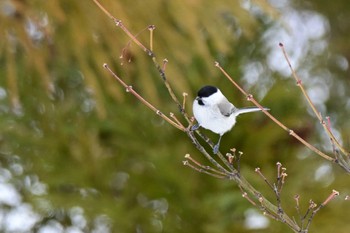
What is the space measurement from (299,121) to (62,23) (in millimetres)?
831

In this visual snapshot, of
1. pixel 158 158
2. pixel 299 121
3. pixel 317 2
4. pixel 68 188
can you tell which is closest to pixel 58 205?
pixel 68 188

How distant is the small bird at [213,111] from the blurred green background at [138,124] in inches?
42.5

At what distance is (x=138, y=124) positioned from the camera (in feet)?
7.14

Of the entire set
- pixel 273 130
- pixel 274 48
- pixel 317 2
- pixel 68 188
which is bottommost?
pixel 273 130

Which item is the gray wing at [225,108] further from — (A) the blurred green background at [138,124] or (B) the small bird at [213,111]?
(A) the blurred green background at [138,124]

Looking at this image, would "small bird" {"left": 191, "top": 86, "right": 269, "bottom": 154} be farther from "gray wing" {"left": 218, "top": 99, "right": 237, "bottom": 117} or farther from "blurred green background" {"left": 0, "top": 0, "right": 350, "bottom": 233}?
"blurred green background" {"left": 0, "top": 0, "right": 350, "bottom": 233}

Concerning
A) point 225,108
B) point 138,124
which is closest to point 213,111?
point 225,108

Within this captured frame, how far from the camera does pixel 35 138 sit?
84.7 inches

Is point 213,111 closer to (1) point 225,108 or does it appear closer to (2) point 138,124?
(1) point 225,108

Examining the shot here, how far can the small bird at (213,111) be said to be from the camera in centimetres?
53

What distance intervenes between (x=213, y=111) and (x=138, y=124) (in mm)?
1644

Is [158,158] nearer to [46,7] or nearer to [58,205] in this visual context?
[58,205]

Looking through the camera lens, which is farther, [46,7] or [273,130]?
[273,130]

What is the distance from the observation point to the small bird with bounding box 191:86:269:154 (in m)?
0.53
